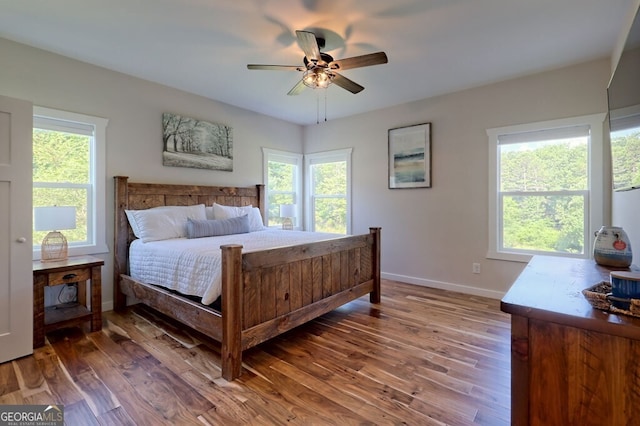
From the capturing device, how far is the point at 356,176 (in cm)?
497

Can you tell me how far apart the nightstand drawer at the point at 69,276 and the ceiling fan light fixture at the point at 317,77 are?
8.52 feet

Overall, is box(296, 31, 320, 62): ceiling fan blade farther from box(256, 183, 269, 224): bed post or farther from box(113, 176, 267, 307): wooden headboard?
box(256, 183, 269, 224): bed post

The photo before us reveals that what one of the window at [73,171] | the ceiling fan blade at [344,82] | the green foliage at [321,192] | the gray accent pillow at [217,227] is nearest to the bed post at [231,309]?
the gray accent pillow at [217,227]

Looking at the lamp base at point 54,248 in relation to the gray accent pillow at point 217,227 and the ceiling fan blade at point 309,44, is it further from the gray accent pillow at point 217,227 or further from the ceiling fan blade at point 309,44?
the ceiling fan blade at point 309,44

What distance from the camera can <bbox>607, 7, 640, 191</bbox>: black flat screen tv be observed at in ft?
4.92

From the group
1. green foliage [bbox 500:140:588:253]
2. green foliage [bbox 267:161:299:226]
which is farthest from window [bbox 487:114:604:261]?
green foliage [bbox 267:161:299:226]

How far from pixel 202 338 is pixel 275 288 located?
0.88 m

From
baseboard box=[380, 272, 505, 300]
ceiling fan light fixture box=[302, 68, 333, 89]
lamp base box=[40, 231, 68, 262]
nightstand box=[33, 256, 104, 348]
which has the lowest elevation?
baseboard box=[380, 272, 505, 300]

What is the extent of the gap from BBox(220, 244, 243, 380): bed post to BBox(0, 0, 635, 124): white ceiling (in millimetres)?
1823

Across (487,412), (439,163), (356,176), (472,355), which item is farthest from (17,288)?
(439,163)

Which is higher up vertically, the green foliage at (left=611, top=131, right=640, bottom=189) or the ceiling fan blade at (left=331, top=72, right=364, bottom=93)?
the ceiling fan blade at (left=331, top=72, right=364, bottom=93)

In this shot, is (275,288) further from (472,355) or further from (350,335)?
(472,355)

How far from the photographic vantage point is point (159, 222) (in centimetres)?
329

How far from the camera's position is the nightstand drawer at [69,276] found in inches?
99.4
